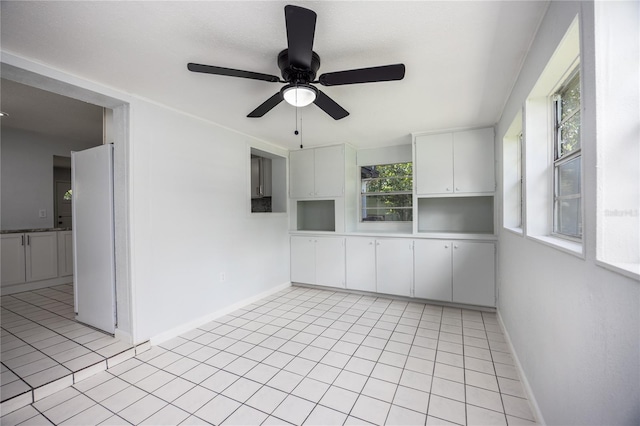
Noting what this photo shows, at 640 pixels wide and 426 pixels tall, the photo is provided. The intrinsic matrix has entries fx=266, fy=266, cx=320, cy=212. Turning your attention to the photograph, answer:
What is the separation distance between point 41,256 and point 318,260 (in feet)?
14.2

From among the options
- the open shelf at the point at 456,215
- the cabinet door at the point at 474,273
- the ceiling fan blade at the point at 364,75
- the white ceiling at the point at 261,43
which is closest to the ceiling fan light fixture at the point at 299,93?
the ceiling fan blade at the point at 364,75

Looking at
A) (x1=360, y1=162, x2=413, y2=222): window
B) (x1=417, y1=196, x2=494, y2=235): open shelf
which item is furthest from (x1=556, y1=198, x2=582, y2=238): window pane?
(x1=360, y1=162, x2=413, y2=222): window

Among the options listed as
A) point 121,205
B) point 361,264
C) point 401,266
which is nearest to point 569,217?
point 401,266

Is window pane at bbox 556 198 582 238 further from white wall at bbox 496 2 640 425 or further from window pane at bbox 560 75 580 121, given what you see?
window pane at bbox 560 75 580 121

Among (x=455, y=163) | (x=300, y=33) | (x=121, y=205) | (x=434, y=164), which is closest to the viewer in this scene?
(x=300, y=33)

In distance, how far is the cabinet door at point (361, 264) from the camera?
13.0 feet

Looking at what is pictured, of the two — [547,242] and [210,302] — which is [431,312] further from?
[210,302]

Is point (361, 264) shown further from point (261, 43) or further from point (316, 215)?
point (261, 43)

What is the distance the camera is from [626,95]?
0.86 meters

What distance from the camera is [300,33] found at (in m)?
1.34

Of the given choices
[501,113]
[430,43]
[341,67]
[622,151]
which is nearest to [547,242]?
[622,151]

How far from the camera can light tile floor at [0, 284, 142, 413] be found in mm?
1828

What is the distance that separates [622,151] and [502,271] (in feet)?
8.07

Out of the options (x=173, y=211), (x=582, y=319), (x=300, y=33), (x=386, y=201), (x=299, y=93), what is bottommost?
(x=582, y=319)
